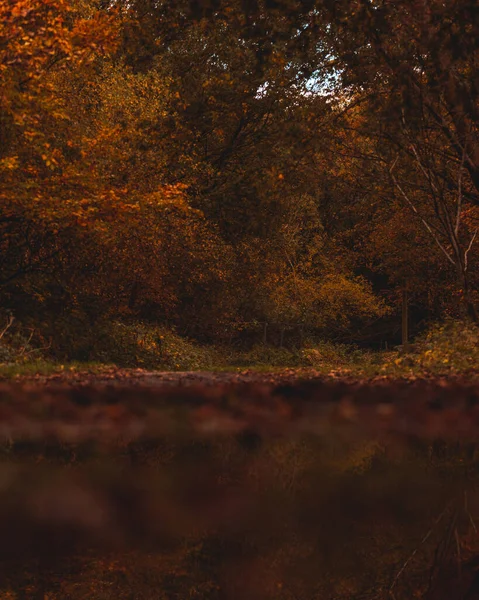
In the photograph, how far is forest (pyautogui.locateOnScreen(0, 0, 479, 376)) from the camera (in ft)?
52.3

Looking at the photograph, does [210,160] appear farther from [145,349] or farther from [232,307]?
[145,349]

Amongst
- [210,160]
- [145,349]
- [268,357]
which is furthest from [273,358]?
[210,160]

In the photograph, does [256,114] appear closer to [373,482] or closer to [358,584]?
[373,482]

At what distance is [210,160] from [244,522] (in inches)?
914

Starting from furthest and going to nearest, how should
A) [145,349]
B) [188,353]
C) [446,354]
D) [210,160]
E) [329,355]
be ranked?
[329,355] → [210,160] → [188,353] → [145,349] → [446,354]

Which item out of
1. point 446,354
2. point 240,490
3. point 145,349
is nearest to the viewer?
point 240,490

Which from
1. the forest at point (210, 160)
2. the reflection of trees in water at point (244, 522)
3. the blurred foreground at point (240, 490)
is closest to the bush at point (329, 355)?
the forest at point (210, 160)

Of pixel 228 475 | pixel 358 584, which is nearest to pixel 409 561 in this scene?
pixel 358 584

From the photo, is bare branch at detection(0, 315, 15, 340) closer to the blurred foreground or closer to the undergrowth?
the undergrowth

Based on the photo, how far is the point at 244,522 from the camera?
518 cm

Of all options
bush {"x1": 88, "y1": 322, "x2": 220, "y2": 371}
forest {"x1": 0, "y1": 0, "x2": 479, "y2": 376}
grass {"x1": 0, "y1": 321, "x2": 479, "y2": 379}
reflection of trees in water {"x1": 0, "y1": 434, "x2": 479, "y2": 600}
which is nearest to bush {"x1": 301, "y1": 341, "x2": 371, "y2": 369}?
grass {"x1": 0, "y1": 321, "x2": 479, "y2": 379}

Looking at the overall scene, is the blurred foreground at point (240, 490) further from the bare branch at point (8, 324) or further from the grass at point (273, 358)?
the bare branch at point (8, 324)

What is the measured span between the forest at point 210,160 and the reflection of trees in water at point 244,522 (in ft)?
25.8

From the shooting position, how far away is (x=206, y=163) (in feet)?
84.4
